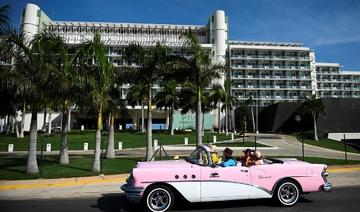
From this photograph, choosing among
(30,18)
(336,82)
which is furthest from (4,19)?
(336,82)

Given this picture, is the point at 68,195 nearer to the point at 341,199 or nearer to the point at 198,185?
the point at 198,185

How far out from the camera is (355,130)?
57.2m

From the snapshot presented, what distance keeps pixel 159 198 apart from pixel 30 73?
32.3ft

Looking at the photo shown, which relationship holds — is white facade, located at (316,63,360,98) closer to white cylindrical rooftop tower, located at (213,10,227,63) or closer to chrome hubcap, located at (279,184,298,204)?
white cylindrical rooftop tower, located at (213,10,227,63)

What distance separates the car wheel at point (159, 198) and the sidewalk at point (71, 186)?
368cm

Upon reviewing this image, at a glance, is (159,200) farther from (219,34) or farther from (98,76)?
(219,34)

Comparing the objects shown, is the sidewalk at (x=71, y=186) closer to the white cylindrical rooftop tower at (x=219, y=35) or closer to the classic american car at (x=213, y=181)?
the classic american car at (x=213, y=181)

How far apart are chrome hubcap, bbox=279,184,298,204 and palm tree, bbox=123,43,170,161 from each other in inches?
455

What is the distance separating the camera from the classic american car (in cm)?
788

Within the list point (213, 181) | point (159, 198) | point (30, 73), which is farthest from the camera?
point (30, 73)

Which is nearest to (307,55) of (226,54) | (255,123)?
(226,54)

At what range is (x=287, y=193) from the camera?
338 inches

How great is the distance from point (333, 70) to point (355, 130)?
73429 millimetres

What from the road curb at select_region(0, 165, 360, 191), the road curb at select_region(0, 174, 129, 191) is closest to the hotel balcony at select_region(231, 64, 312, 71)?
the road curb at select_region(0, 165, 360, 191)
